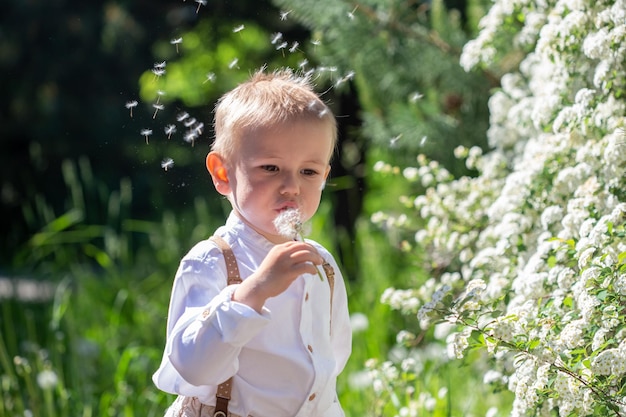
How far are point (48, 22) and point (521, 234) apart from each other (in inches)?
238

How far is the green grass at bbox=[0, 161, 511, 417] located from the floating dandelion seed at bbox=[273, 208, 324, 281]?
3.22ft

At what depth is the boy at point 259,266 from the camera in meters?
1.98

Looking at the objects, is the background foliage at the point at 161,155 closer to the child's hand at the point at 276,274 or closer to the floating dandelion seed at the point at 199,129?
the floating dandelion seed at the point at 199,129

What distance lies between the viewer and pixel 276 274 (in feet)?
5.99

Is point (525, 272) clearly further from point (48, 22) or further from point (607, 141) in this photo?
point (48, 22)

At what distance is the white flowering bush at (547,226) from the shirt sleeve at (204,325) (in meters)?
0.44

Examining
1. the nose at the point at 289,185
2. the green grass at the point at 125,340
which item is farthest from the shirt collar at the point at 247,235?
the green grass at the point at 125,340

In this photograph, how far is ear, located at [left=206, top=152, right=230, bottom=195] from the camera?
2.12 m

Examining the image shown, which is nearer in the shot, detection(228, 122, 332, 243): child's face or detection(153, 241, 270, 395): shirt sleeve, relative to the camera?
detection(153, 241, 270, 395): shirt sleeve

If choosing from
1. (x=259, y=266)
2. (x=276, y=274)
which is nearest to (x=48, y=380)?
(x=259, y=266)

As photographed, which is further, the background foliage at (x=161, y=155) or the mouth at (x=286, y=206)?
the background foliage at (x=161, y=155)

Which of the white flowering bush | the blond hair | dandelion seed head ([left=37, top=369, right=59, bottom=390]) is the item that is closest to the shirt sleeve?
the blond hair

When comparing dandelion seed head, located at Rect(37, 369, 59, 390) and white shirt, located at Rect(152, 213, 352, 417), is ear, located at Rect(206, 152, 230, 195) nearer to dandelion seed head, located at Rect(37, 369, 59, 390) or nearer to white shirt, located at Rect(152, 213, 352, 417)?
white shirt, located at Rect(152, 213, 352, 417)

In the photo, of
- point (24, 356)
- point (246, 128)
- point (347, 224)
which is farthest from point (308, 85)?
point (347, 224)
